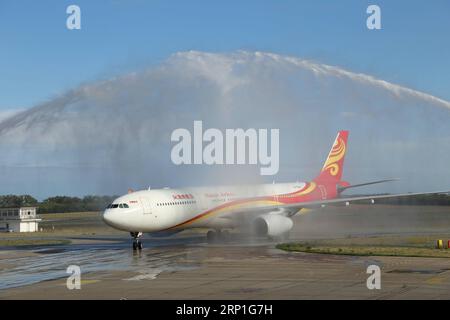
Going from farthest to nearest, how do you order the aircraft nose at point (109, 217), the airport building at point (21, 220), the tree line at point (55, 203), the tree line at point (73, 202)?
the tree line at point (55, 203)
the tree line at point (73, 202)
the airport building at point (21, 220)
the aircraft nose at point (109, 217)

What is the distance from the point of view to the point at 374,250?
32.0m

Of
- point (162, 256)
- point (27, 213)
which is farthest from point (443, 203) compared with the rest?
point (162, 256)

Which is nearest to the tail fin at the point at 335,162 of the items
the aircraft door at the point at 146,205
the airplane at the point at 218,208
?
the airplane at the point at 218,208

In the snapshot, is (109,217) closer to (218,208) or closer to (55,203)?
(218,208)

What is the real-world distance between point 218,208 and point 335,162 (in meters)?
16.2

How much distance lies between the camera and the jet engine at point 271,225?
40.9m

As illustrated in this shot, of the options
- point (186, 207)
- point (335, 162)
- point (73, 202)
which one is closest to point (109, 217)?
point (186, 207)

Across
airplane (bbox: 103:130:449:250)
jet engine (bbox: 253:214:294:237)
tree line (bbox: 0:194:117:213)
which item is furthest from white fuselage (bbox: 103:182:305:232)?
tree line (bbox: 0:194:117:213)

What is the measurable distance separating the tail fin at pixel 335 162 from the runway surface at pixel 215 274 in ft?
52.3

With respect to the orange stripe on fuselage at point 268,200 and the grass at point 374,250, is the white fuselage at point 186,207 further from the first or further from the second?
the grass at point 374,250

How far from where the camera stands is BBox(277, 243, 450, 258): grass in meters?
29.8

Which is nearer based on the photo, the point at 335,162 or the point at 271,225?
the point at 271,225

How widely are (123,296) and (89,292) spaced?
1746 mm

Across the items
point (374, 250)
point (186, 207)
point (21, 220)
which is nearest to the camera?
point (374, 250)
